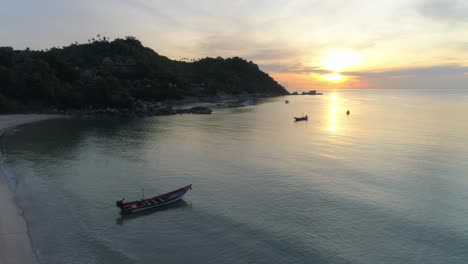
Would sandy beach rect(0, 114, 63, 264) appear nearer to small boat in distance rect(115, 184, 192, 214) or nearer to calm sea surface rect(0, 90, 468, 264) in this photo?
calm sea surface rect(0, 90, 468, 264)

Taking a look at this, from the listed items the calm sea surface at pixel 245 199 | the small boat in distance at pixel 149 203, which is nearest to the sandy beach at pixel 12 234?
the calm sea surface at pixel 245 199

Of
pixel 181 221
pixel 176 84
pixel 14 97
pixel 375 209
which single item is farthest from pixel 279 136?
pixel 176 84

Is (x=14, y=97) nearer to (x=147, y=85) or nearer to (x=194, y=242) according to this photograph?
(x=147, y=85)

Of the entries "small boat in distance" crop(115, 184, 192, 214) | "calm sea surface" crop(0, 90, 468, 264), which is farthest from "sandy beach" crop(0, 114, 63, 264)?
"small boat in distance" crop(115, 184, 192, 214)

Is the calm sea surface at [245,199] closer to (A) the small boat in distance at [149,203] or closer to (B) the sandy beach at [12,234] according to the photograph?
(B) the sandy beach at [12,234]

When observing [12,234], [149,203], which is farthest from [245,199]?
[12,234]

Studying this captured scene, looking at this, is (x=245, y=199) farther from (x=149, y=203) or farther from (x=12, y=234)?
(x=12, y=234)
